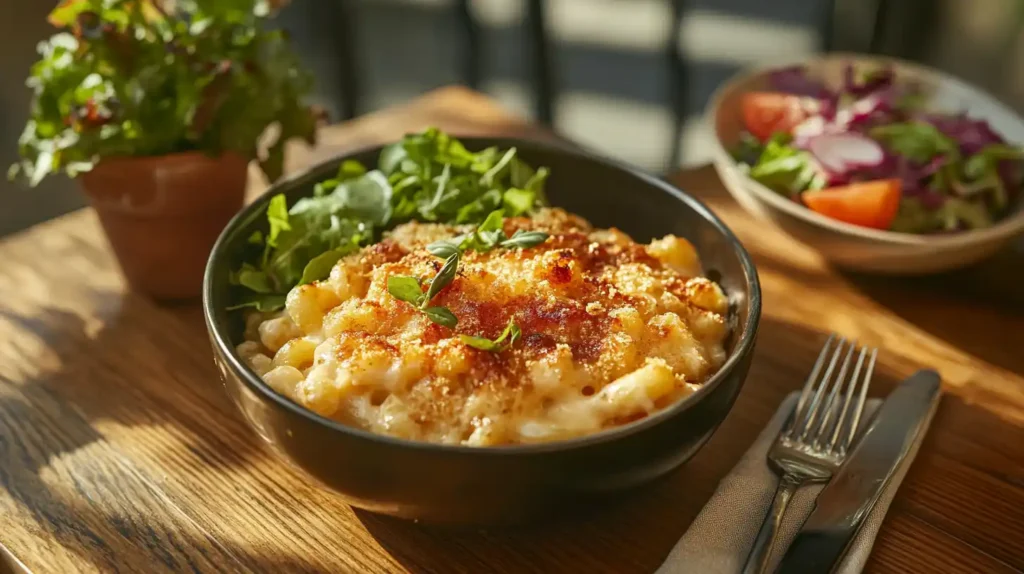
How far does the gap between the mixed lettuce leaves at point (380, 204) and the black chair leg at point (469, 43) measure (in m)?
2.29

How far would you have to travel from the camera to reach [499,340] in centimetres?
117

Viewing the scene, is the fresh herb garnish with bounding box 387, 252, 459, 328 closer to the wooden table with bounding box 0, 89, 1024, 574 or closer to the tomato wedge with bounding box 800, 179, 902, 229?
the wooden table with bounding box 0, 89, 1024, 574

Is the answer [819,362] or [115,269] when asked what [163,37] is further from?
[819,362]

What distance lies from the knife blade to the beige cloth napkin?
27 millimetres

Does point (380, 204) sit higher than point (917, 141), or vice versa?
point (380, 204)

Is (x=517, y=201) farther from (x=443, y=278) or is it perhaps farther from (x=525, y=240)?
A: (x=443, y=278)

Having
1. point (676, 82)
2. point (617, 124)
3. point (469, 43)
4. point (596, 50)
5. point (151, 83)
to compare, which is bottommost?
point (617, 124)

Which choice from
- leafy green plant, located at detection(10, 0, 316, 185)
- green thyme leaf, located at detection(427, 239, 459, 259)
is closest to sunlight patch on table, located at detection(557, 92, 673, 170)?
leafy green plant, located at detection(10, 0, 316, 185)

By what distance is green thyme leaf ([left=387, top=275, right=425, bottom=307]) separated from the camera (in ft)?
4.09

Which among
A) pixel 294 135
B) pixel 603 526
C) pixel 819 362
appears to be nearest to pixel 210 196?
pixel 294 135

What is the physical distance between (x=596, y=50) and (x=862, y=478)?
4184 mm

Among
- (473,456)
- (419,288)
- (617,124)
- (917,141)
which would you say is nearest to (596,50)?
(617,124)

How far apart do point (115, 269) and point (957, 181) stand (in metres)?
1.77

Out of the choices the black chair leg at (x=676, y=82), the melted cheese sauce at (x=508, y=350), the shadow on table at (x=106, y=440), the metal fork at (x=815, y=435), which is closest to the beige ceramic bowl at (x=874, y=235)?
the metal fork at (x=815, y=435)
